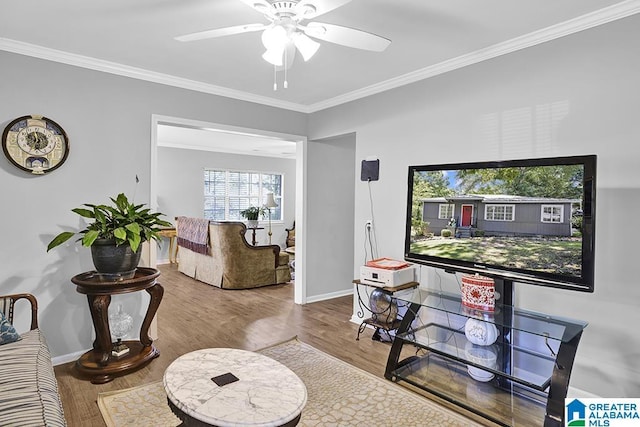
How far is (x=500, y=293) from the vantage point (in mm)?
2531

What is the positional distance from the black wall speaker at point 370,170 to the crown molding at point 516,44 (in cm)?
70

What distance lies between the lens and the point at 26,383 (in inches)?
68.1

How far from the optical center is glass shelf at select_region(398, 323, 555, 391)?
87.3 inches

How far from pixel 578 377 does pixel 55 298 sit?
3.79 meters

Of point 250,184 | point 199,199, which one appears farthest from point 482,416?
point 250,184

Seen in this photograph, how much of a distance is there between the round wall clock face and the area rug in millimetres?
1765

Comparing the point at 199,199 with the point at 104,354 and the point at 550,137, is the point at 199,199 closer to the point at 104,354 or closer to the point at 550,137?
the point at 104,354

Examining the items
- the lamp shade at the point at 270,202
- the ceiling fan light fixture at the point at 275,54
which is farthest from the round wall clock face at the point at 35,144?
the lamp shade at the point at 270,202

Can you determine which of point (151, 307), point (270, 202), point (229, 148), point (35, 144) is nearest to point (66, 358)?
point (151, 307)

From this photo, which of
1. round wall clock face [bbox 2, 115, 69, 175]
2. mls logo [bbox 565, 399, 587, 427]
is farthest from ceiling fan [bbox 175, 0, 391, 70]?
mls logo [bbox 565, 399, 587, 427]

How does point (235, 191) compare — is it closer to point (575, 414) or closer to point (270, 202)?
point (270, 202)

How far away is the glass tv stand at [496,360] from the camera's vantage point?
2080 millimetres

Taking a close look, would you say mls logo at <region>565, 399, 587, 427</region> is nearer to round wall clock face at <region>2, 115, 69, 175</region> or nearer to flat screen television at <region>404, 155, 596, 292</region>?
flat screen television at <region>404, 155, 596, 292</region>

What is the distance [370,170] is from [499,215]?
1.56 metres
